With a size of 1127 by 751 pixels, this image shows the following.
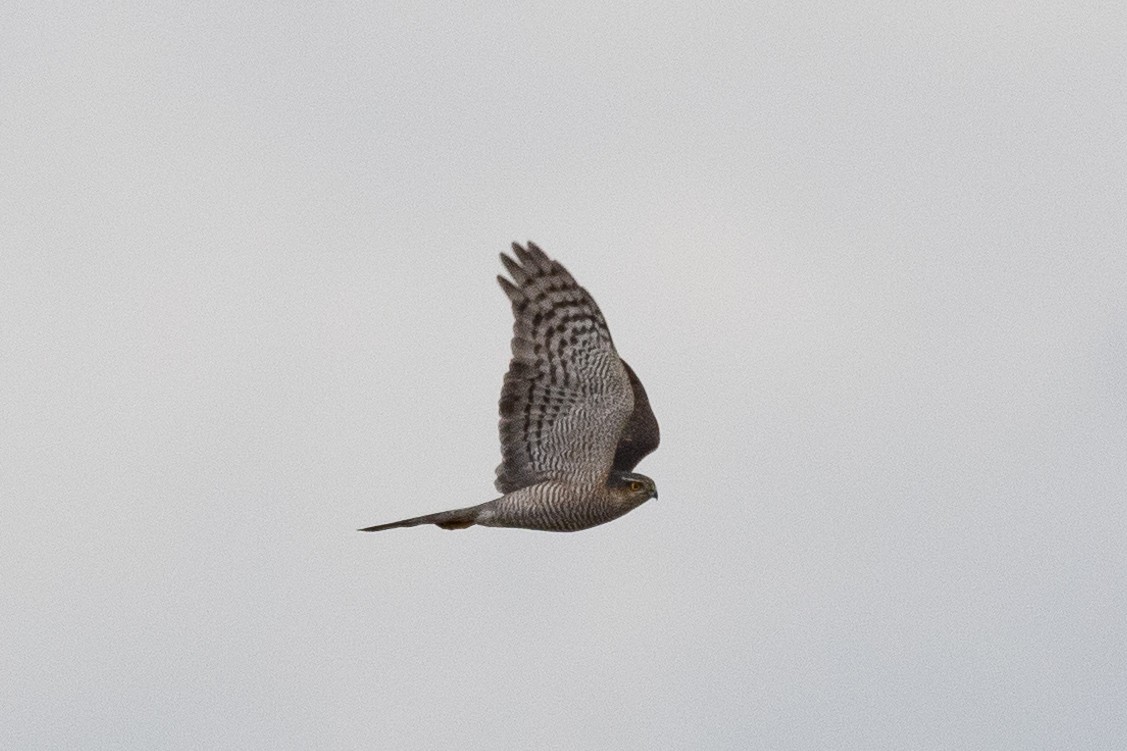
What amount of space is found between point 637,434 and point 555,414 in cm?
124

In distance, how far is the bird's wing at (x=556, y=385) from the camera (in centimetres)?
2078

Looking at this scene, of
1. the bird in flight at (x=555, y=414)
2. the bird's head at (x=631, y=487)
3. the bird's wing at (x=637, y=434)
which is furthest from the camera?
the bird's wing at (x=637, y=434)

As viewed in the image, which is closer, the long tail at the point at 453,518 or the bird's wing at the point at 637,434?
the long tail at the point at 453,518

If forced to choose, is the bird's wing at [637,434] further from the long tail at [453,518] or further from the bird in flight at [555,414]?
the long tail at [453,518]

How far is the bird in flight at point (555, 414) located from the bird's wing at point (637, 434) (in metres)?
0.67

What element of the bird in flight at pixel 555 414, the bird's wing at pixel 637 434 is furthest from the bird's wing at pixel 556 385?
the bird's wing at pixel 637 434

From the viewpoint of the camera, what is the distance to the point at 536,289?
20.8 meters

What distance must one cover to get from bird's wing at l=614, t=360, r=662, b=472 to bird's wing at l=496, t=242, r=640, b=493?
799 mm

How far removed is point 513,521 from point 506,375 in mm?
1339

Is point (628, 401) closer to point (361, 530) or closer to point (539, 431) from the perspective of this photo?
point (539, 431)

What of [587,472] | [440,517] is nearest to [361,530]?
[440,517]

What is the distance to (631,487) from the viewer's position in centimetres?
2122

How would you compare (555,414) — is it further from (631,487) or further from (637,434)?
(637,434)

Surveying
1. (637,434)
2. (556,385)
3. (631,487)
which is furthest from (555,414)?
(637,434)
